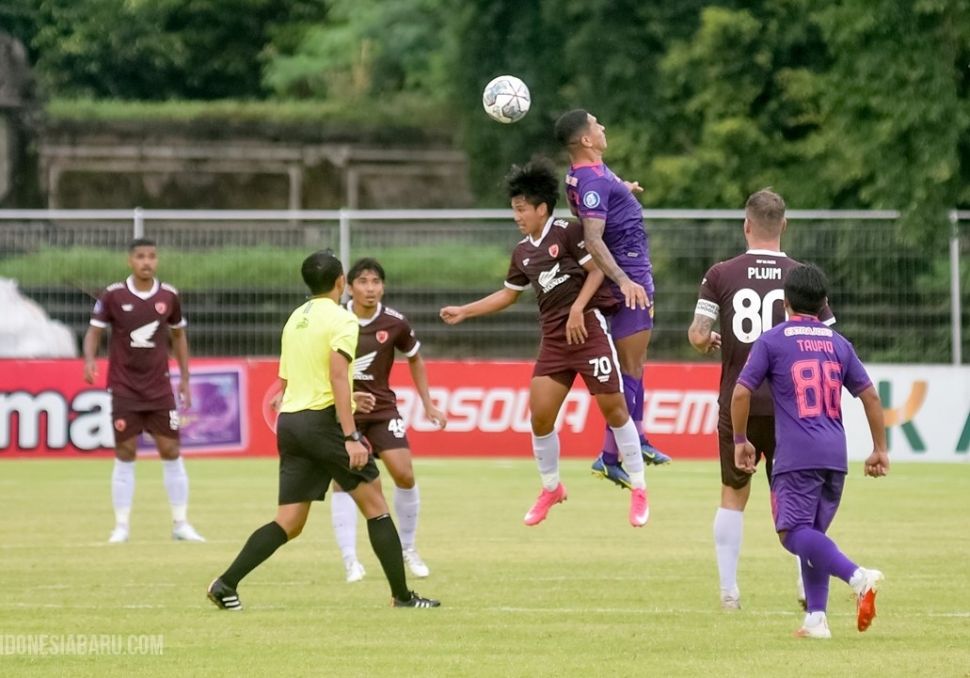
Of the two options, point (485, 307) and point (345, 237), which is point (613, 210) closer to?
point (485, 307)

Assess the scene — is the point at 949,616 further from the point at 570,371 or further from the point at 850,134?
the point at 850,134

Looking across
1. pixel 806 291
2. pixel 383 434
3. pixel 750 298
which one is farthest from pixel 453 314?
pixel 806 291

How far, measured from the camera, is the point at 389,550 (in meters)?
12.2

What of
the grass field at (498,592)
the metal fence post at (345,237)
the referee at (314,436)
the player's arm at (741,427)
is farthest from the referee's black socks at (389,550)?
the metal fence post at (345,237)

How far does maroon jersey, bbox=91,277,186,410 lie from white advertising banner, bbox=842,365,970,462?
1063 cm

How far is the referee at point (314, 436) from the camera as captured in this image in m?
12.0

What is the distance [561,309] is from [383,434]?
2212 millimetres

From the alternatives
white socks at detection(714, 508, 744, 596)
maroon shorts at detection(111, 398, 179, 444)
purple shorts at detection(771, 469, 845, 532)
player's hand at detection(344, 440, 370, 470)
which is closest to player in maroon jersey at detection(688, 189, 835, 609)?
white socks at detection(714, 508, 744, 596)

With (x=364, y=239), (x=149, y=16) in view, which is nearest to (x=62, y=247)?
(x=364, y=239)

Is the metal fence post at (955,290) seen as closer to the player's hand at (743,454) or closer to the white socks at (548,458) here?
the white socks at (548,458)

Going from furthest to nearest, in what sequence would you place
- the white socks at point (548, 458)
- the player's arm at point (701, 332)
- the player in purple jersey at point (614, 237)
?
1. the white socks at point (548, 458)
2. the player in purple jersey at point (614, 237)
3. the player's arm at point (701, 332)

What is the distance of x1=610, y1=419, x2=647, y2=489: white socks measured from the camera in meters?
12.9

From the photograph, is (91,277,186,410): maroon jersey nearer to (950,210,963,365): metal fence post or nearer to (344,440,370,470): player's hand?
(344,440,370,470): player's hand

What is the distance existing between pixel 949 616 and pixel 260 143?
112 ft
